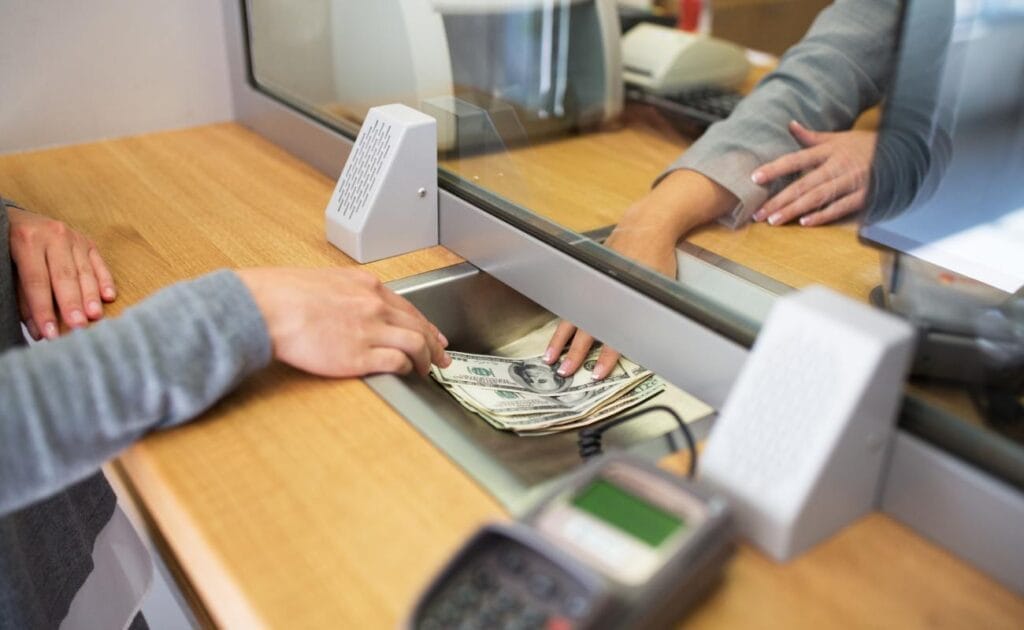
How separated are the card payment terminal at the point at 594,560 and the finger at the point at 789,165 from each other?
24.0 inches

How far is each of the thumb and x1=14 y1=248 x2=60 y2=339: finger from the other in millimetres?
917

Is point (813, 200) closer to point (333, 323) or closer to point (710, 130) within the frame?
point (710, 130)

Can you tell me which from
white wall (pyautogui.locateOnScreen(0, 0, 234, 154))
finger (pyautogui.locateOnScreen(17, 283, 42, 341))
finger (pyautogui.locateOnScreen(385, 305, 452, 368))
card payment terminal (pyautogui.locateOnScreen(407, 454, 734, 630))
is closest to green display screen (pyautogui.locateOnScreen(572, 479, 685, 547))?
card payment terminal (pyautogui.locateOnScreen(407, 454, 734, 630))

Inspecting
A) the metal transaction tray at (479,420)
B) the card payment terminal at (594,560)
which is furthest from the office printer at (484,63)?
the card payment terminal at (594,560)

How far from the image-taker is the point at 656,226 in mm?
1032

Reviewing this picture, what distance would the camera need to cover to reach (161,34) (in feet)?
4.89

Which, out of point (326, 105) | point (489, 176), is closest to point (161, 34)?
point (326, 105)

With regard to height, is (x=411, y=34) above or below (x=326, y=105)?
above

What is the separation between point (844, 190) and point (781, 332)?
480mm

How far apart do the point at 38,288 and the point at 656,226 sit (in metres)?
0.69

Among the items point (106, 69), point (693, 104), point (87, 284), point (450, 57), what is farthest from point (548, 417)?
point (106, 69)

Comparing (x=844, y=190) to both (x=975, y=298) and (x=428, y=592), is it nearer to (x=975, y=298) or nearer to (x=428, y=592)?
(x=975, y=298)

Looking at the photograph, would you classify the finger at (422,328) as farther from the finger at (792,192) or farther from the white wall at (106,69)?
the white wall at (106,69)

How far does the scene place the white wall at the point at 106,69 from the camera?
54.4 inches
